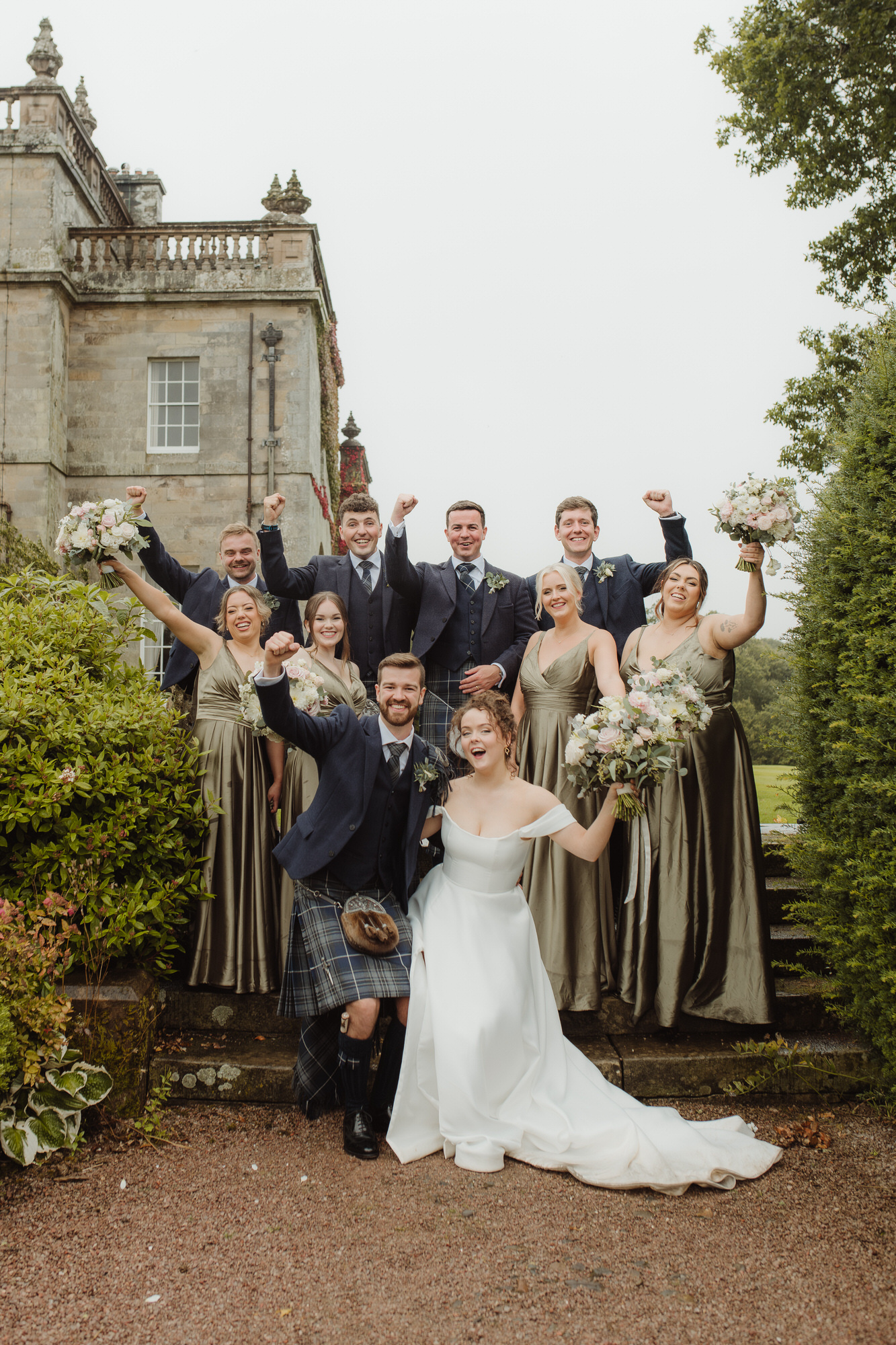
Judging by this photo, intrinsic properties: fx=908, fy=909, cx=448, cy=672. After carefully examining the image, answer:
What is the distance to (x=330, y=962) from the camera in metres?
3.83

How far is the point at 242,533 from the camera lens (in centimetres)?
548

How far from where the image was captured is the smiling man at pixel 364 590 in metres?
5.54

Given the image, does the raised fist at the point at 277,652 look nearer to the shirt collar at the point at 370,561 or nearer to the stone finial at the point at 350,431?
the shirt collar at the point at 370,561

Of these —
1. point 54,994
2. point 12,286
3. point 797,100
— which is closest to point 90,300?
point 12,286

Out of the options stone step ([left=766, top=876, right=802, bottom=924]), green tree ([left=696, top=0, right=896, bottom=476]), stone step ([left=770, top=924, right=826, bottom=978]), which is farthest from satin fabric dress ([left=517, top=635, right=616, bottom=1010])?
green tree ([left=696, top=0, right=896, bottom=476])

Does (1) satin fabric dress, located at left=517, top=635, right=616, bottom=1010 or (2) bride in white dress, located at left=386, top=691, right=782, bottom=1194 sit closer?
(2) bride in white dress, located at left=386, top=691, right=782, bottom=1194

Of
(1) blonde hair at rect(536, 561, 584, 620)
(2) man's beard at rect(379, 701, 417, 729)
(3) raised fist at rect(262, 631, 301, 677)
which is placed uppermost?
(1) blonde hair at rect(536, 561, 584, 620)

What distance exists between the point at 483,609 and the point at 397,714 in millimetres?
1617

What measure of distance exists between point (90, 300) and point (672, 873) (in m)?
16.6

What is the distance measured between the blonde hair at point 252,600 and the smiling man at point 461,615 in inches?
29.7

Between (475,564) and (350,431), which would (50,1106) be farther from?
(350,431)

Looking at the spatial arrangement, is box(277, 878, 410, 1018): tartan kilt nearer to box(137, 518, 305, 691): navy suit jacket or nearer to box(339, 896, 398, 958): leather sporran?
box(339, 896, 398, 958): leather sporran

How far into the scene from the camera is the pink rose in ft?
12.0

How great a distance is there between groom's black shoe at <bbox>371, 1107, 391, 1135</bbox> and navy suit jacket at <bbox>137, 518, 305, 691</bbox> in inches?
100
